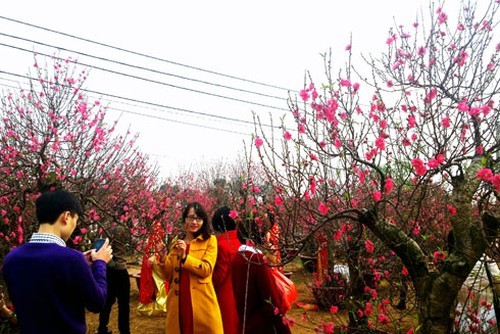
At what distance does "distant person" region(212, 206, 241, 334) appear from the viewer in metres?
3.26

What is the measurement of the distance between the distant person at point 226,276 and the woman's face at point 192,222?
0.21 metres

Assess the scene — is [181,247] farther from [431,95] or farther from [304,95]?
[431,95]

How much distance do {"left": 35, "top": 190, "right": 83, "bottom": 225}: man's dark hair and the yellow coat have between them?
127 centimetres

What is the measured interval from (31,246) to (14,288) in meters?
0.22

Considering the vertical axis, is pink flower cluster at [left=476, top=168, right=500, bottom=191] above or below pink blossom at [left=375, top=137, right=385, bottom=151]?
below

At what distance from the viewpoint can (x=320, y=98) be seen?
2.98 m

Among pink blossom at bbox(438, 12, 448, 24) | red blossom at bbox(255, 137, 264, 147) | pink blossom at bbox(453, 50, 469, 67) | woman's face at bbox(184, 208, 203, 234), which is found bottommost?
woman's face at bbox(184, 208, 203, 234)

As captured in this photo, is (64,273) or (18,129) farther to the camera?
(18,129)

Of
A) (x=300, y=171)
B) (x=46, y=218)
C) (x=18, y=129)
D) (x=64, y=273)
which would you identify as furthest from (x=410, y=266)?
(x=18, y=129)

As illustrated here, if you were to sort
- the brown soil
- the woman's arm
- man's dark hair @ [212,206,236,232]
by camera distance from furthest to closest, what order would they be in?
1. the brown soil
2. man's dark hair @ [212,206,236,232]
3. the woman's arm

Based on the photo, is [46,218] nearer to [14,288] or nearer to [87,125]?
[14,288]

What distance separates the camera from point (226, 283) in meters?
3.33

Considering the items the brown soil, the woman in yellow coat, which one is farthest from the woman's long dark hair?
the brown soil

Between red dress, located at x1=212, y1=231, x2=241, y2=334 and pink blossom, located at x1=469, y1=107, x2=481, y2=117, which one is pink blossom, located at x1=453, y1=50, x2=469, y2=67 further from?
red dress, located at x1=212, y1=231, x2=241, y2=334
